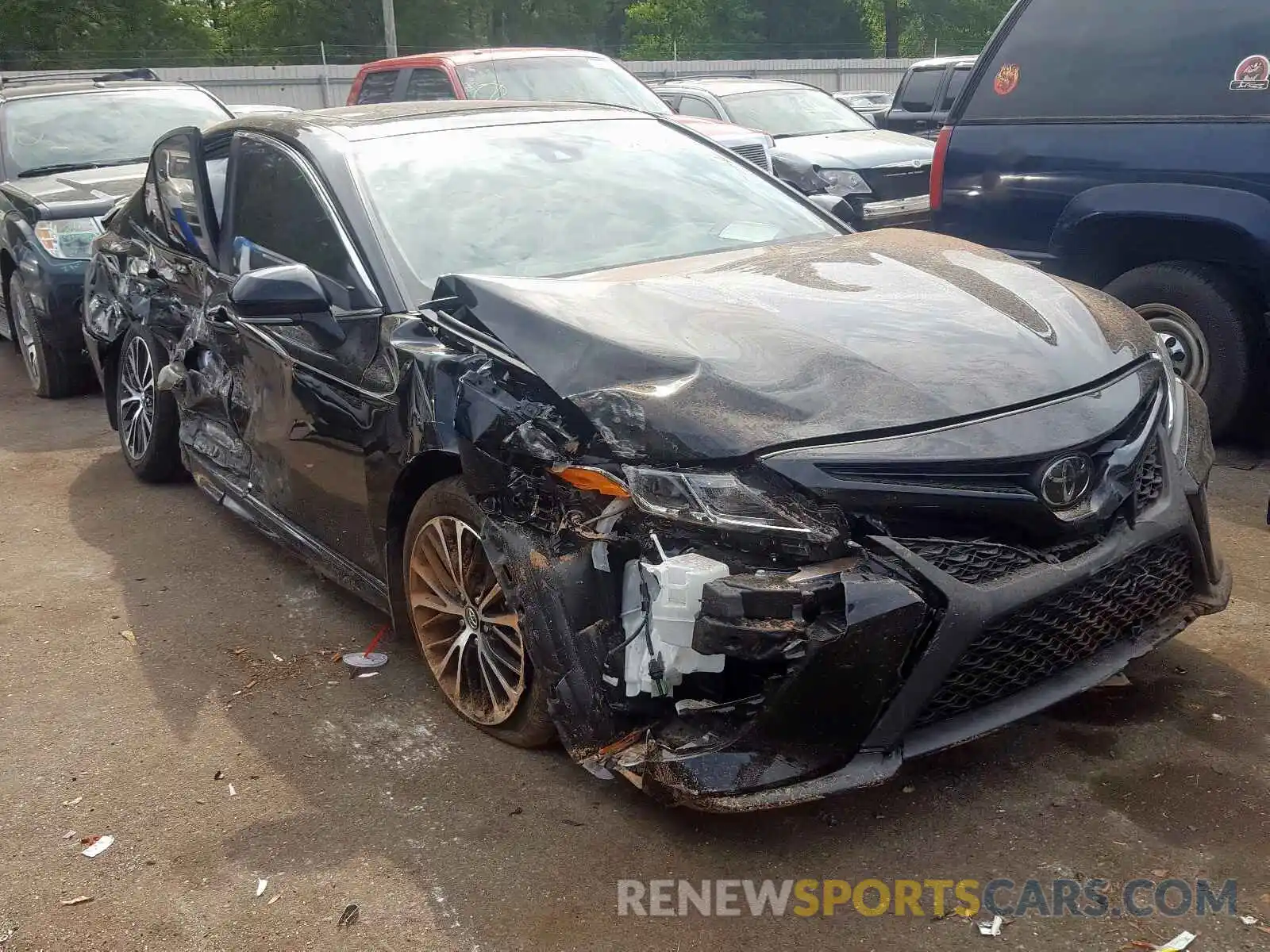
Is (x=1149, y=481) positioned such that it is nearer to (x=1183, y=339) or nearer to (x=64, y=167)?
(x=1183, y=339)

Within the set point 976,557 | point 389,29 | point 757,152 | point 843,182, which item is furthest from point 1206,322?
point 389,29

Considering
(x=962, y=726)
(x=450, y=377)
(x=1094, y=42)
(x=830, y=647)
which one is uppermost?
(x=1094, y=42)

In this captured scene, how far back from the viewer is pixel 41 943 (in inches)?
111

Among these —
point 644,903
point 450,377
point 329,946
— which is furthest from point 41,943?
point 450,377

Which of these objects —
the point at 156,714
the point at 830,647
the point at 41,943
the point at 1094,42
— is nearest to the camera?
the point at 830,647

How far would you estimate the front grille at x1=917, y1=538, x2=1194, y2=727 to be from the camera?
2781mm

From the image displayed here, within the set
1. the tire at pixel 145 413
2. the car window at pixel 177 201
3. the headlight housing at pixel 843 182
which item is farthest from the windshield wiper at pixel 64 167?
the headlight housing at pixel 843 182

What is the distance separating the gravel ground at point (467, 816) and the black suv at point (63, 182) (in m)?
3.87

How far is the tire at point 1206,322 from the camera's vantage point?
5.37 m

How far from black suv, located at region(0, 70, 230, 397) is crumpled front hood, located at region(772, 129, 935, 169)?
482 cm

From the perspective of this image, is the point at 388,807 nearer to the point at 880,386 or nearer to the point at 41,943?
the point at 41,943

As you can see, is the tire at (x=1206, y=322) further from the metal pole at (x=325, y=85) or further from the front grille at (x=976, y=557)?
the metal pole at (x=325, y=85)

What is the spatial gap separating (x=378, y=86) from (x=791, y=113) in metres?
3.94

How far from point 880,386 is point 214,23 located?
51.5 meters
